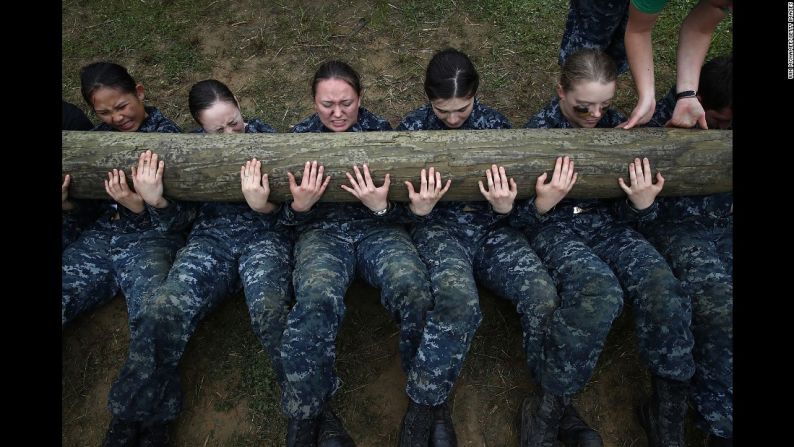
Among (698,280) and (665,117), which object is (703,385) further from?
(665,117)

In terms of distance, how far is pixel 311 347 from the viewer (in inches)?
107

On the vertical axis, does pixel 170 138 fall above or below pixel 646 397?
above

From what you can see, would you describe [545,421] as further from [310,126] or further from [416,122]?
[310,126]

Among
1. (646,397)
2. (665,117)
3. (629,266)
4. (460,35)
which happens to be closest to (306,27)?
(460,35)

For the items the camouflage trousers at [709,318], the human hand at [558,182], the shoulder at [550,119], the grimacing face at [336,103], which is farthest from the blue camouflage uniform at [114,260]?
the camouflage trousers at [709,318]

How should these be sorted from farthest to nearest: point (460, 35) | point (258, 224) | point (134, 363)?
point (460, 35) < point (258, 224) < point (134, 363)

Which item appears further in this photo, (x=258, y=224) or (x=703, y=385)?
(x=258, y=224)

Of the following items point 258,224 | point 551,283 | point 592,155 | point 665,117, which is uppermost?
point 665,117

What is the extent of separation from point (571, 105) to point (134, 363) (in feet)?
9.16

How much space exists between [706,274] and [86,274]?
11.8 ft

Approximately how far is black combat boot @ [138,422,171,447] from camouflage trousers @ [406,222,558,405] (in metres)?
1.39

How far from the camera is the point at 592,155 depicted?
9.66 ft

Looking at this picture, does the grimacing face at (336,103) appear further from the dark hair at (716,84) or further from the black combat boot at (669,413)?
the black combat boot at (669,413)
